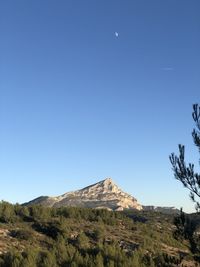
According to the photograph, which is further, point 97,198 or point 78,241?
point 97,198

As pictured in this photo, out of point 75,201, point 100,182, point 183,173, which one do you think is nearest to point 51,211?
point 183,173

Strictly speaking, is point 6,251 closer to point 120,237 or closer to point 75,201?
point 120,237

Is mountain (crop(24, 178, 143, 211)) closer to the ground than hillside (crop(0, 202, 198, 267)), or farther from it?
farther from it

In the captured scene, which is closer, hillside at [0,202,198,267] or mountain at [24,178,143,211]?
hillside at [0,202,198,267]

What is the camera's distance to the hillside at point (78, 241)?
32500 millimetres

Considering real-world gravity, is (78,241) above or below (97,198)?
below

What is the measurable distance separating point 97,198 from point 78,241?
107 m

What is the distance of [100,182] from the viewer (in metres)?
173

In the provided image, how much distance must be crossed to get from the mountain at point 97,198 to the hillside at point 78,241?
69.2m

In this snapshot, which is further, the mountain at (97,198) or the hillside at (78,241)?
the mountain at (97,198)

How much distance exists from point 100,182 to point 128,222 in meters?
116

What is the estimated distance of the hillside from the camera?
3250 centimetres

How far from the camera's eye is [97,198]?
14812cm

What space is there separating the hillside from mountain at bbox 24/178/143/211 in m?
69.2
